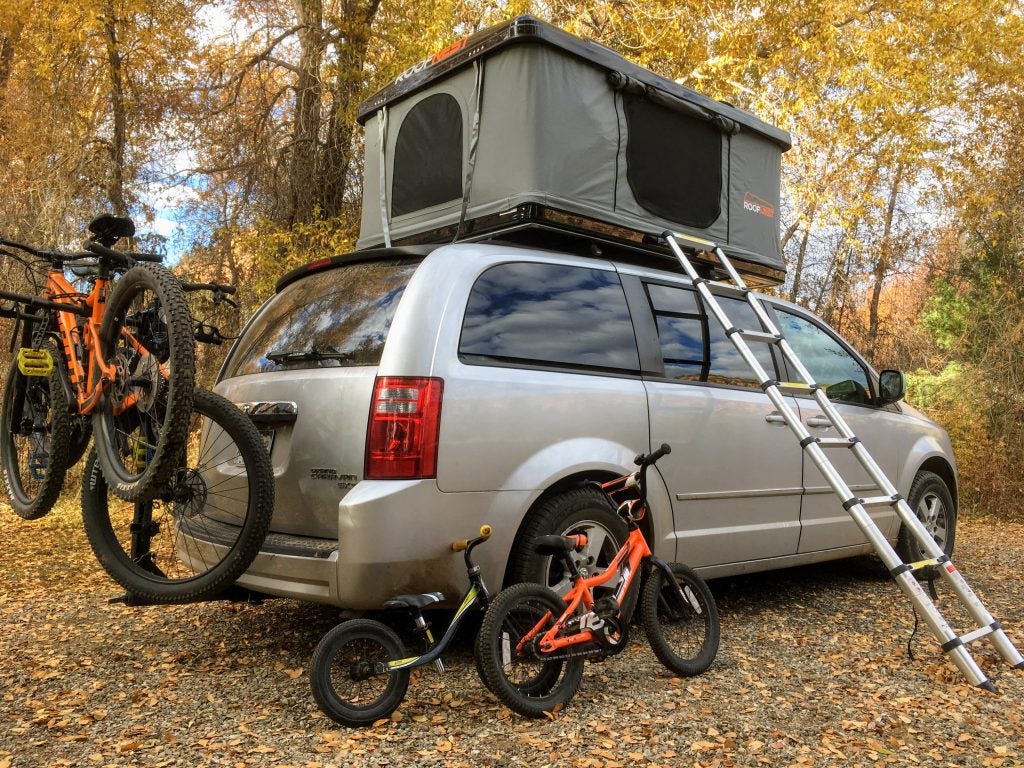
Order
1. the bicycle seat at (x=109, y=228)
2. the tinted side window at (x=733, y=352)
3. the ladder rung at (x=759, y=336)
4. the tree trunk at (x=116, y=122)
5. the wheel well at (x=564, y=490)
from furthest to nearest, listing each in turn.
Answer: the tree trunk at (x=116, y=122) < the tinted side window at (x=733, y=352) < the ladder rung at (x=759, y=336) < the bicycle seat at (x=109, y=228) < the wheel well at (x=564, y=490)

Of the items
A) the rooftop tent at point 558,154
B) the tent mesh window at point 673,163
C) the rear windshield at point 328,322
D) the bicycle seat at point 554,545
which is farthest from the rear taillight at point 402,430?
the tent mesh window at point 673,163

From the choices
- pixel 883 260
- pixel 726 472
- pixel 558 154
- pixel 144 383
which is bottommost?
pixel 726 472

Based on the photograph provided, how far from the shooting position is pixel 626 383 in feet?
13.6

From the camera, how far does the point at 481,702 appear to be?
3396 mm

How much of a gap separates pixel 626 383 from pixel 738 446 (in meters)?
0.90

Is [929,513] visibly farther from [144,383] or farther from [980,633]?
[144,383]

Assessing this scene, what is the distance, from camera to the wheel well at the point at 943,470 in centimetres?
619

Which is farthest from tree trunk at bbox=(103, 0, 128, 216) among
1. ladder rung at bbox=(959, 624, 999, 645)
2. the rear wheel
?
ladder rung at bbox=(959, 624, 999, 645)

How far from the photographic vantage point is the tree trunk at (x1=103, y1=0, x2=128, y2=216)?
32.7ft

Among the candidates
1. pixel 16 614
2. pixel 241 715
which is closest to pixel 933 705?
pixel 241 715

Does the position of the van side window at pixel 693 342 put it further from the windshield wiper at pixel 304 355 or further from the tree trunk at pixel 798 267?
the tree trunk at pixel 798 267

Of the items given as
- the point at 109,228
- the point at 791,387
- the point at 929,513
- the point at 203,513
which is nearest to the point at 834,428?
the point at 791,387

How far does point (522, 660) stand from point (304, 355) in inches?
63.6

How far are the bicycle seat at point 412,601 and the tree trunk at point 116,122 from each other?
8.87 metres
